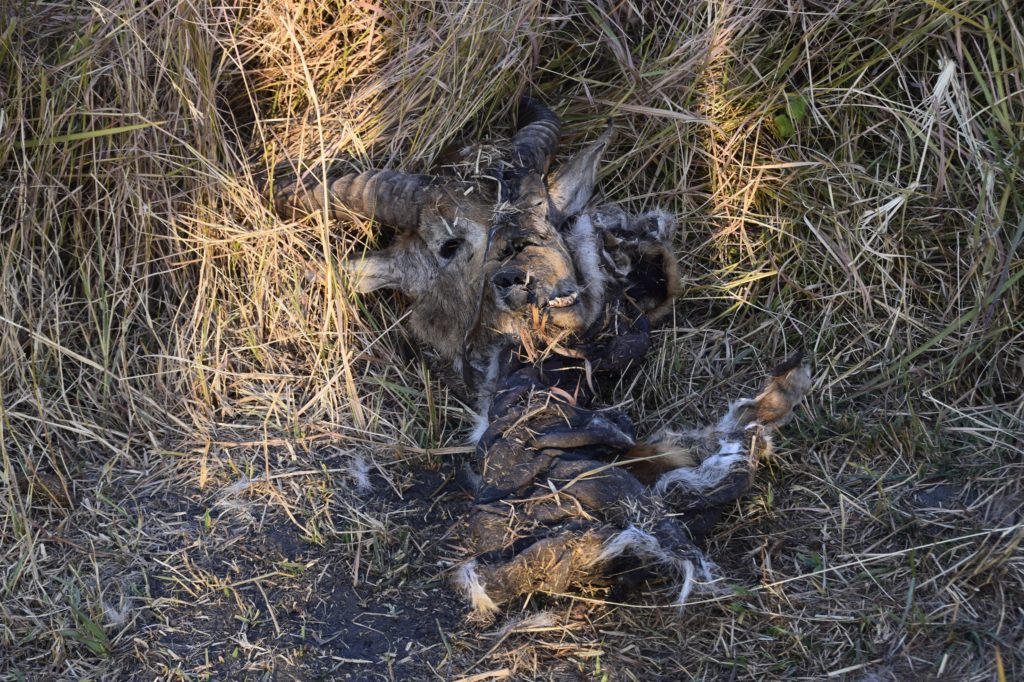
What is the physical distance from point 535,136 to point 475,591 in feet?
5.66

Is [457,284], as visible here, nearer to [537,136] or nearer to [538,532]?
[537,136]

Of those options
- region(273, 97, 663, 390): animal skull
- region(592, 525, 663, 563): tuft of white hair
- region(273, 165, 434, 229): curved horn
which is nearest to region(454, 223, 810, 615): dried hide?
region(592, 525, 663, 563): tuft of white hair

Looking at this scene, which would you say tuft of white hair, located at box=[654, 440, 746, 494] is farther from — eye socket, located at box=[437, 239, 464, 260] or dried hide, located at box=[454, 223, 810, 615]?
eye socket, located at box=[437, 239, 464, 260]

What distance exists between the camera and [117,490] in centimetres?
327

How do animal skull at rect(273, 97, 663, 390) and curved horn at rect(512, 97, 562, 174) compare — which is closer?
animal skull at rect(273, 97, 663, 390)

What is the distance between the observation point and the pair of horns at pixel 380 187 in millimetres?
3580

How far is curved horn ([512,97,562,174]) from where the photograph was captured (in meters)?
3.56

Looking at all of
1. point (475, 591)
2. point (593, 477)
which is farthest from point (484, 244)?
point (475, 591)

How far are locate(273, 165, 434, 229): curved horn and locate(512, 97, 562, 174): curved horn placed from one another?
35 centimetres

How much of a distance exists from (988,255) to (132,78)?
311cm

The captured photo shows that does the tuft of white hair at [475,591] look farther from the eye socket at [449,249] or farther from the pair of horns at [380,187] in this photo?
the pair of horns at [380,187]

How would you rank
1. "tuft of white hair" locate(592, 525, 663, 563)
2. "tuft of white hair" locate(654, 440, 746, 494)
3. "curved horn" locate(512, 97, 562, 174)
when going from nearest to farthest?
"tuft of white hair" locate(592, 525, 663, 563) < "tuft of white hair" locate(654, 440, 746, 494) < "curved horn" locate(512, 97, 562, 174)

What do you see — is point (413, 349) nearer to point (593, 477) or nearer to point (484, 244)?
point (484, 244)

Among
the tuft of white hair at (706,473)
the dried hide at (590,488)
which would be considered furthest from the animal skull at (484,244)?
the tuft of white hair at (706,473)
